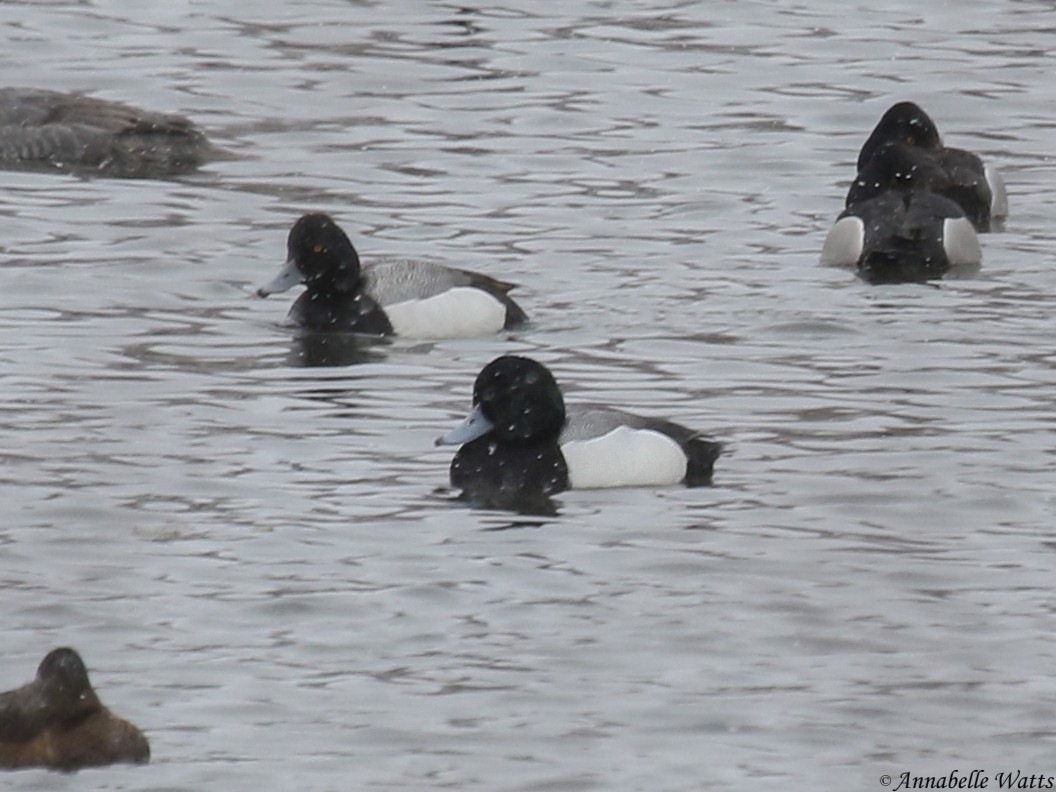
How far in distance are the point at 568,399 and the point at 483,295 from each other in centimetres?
148

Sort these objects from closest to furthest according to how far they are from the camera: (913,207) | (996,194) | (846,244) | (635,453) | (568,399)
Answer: (635,453)
(568,399)
(846,244)
(913,207)
(996,194)

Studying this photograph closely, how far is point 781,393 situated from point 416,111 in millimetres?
7982

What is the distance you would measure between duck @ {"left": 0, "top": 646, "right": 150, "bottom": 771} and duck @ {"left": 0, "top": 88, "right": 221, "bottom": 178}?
35.9ft

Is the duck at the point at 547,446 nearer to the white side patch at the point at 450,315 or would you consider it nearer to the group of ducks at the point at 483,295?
the group of ducks at the point at 483,295

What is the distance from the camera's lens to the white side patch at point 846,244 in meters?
16.5

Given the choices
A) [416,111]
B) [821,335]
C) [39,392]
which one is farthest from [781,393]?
[416,111]

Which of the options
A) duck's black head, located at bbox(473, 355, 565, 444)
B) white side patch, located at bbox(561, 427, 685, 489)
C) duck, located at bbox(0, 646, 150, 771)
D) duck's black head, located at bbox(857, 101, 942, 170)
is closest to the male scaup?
duck's black head, located at bbox(473, 355, 565, 444)

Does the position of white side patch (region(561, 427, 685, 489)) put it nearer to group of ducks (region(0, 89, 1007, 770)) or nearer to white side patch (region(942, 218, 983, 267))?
group of ducks (region(0, 89, 1007, 770))

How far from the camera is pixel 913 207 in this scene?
1694cm

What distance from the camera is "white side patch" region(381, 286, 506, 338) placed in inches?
577

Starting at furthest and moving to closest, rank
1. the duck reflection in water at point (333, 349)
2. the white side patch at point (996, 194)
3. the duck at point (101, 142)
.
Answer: the duck at point (101, 142) < the white side patch at point (996, 194) < the duck reflection in water at point (333, 349)

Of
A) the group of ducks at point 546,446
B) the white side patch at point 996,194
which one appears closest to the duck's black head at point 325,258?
the group of ducks at point 546,446

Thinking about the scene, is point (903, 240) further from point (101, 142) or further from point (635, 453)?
point (101, 142)

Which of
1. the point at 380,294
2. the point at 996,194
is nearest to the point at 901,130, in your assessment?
the point at 996,194
